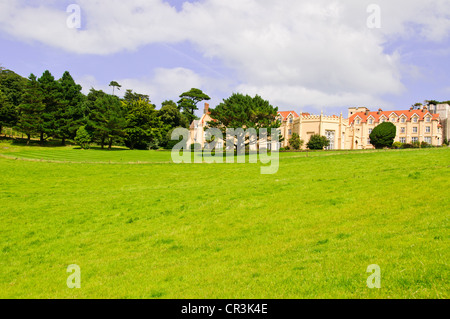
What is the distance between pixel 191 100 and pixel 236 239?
96391 millimetres

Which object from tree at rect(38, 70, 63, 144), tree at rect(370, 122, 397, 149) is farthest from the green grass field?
tree at rect(38, 70, 63, 144)

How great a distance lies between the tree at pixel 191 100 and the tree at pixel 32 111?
145ft

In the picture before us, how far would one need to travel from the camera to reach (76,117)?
7338cm

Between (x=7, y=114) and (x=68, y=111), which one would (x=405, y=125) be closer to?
(x=68, y=111)

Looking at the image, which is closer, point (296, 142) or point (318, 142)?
point (318, 142)

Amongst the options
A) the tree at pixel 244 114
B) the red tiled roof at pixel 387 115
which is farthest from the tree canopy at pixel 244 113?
the red tiled roof at pixel 387 115

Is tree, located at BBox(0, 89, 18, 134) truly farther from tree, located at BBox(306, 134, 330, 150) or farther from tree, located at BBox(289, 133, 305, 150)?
tree, located at BBox(306, 134, 330, 150)

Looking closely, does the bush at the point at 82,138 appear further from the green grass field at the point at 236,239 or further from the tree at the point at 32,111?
the green grass field at the point at 236,239

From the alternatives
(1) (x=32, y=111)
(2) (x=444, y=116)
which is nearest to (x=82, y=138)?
(1) (x=32, y=111)

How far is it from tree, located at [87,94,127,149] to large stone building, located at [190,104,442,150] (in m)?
18.8

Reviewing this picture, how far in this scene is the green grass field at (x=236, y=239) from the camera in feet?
21.8

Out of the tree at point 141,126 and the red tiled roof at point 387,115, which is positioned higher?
the red tiled roof at point 387,115
